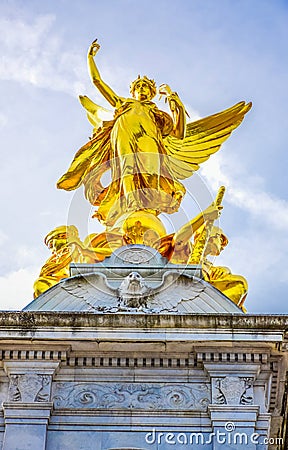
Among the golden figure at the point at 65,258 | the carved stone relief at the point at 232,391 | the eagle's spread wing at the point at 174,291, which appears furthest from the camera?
the golden figure at the point at 65,258

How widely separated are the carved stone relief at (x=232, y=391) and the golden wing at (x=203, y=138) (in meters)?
7.50

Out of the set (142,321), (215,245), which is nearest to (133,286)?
(142,321)

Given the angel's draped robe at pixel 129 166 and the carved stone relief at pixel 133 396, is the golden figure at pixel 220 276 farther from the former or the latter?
the carved stone relief at pixel 133 396

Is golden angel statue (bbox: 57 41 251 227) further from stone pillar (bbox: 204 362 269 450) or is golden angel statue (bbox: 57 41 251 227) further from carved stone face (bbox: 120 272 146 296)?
stone pillar (bbox: 204 362 269 450)

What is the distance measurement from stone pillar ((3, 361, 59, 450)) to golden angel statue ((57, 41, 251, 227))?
5396 millimetres

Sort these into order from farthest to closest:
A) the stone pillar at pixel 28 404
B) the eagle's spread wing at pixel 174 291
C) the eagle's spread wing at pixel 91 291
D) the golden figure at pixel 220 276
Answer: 1. the golden figure at pixel 220 276
2. the eagle's spread wing at pixel 91 291
3. the eagle's spread wing at pixel 174 291
4. the stone pillar at pixel 28 404

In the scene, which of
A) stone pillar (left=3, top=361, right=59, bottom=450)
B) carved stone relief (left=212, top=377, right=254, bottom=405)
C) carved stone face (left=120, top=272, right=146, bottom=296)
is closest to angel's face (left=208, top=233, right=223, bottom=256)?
carved stone face (left=120, top=272, right=146, bottom=296)

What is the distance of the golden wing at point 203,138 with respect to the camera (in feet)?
87.9

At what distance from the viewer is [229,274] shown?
23.9 m

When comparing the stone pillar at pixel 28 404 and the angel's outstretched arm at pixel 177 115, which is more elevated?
the angel's outstretched arm at pixel 177 115

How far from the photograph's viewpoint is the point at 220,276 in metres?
23.9

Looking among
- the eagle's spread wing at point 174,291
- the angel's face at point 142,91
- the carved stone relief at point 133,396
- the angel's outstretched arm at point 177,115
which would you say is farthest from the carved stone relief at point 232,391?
the angel's face at point 142,91

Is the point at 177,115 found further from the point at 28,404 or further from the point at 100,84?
the point at 28,404

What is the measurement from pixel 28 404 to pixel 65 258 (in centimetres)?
493
